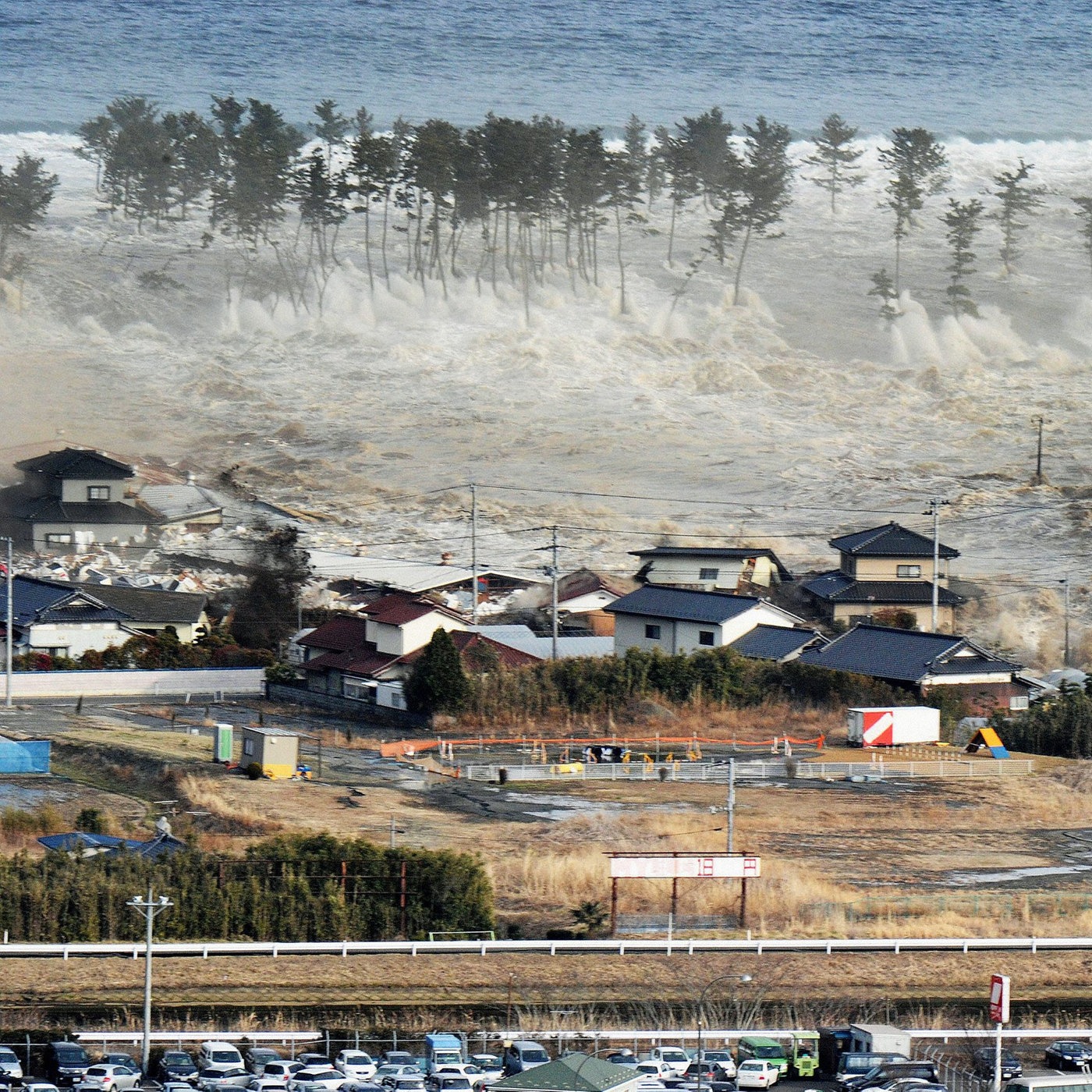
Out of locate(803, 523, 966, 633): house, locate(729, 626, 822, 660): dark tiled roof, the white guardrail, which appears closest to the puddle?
the white guardrail

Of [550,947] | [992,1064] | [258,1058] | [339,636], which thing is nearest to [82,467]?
[339,636]

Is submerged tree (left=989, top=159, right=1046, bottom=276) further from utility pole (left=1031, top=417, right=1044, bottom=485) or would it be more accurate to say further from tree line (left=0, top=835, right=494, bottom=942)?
tree line (left=0, top=835, right=494, bottom=942)

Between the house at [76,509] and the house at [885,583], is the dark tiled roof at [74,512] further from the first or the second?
the house at [885,583]

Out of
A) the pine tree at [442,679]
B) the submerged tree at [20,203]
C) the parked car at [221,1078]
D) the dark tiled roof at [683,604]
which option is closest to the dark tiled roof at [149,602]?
the pine tree at [442,679]

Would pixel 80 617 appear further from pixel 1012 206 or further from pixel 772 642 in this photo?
pixel 1012 206

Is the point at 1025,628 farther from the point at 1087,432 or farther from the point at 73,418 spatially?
the point at 73,418

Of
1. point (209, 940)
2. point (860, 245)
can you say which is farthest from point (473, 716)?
point (860, 245)
